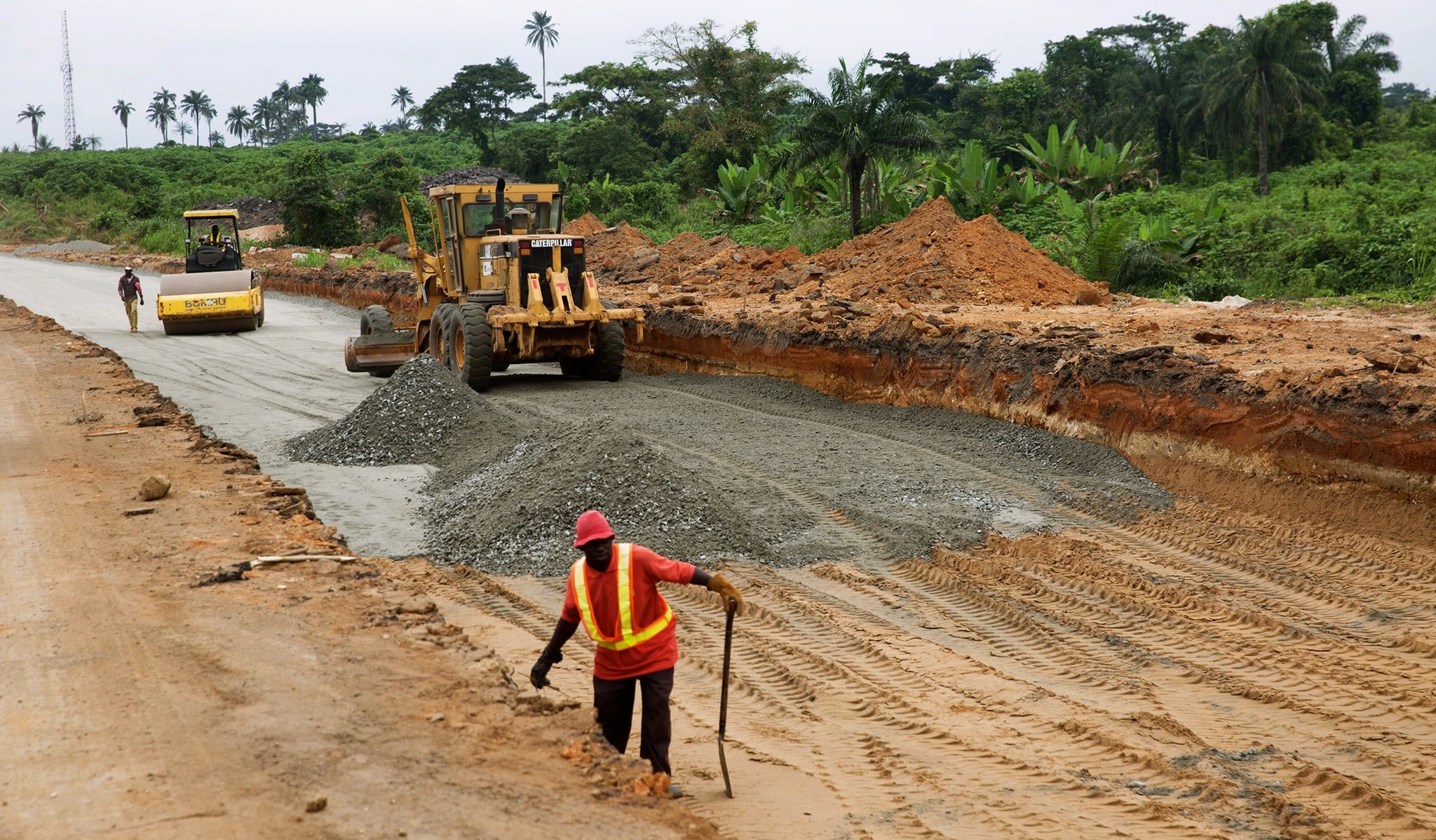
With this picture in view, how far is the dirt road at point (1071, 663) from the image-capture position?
4695 millimetres

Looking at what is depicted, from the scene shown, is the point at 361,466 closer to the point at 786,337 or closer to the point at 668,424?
the point at 668,424

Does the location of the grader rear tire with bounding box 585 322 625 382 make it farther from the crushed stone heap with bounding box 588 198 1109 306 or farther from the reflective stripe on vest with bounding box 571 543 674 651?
the reflective stripe on vest with bounding box 571 543 674 651

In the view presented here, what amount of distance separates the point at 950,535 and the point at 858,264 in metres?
12.7

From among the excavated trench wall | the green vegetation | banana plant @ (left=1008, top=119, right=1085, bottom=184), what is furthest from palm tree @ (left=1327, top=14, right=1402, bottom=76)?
the excavated trench wall

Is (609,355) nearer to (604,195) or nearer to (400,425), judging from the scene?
(400,425)

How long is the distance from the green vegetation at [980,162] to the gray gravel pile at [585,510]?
11677mm

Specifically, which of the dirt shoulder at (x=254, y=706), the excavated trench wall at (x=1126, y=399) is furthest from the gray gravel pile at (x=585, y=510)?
the excavated trench wall at (x=1126, y=399)

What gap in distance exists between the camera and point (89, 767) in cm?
393

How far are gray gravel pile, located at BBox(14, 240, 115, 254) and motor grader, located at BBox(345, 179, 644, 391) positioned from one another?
38131mm

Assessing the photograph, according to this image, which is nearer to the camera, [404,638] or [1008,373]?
[404,638]

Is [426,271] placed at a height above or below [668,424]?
above

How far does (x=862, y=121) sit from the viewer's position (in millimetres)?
22828

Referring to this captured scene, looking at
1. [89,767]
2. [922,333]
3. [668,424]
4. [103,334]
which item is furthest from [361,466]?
[103,334]

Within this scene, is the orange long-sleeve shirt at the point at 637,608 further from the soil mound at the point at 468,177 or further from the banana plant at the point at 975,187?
the soil mound at the point at 468,177
